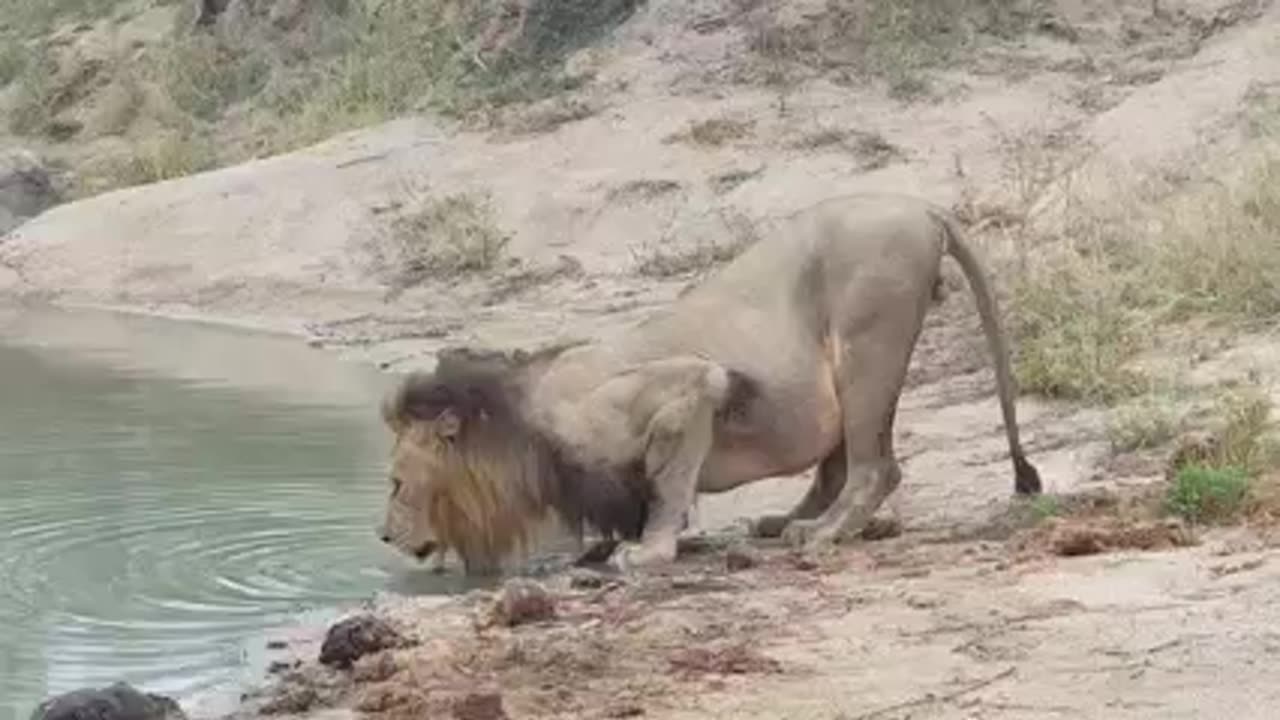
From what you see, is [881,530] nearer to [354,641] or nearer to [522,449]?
[522,449]

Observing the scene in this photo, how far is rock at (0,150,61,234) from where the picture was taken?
23031 mm

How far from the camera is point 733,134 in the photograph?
60.7 ft

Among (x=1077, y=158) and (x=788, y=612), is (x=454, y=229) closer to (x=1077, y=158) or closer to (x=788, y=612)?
(x=1077, y=158)

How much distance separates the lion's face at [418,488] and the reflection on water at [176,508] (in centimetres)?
14

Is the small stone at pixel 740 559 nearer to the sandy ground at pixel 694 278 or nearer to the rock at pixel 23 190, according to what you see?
the sandy ground at pixel 694 278

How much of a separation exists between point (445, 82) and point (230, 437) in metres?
9.30

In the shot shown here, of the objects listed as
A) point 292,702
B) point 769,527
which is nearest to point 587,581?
point 769,527

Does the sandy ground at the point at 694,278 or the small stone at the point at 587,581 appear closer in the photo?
the sandy ground at the point at 694,278

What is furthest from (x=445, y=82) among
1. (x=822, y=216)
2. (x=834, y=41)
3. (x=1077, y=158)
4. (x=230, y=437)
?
(x=822, y=216)

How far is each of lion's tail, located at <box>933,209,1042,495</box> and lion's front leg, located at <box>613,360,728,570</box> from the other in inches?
38.6

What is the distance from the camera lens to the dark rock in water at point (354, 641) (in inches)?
288

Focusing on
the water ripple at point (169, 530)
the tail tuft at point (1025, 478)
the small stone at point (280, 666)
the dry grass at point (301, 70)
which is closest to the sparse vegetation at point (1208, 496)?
the tail tuft at point (1025, 478)

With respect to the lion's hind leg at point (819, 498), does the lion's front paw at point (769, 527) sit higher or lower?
lower

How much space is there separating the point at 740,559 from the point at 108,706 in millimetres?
2538
